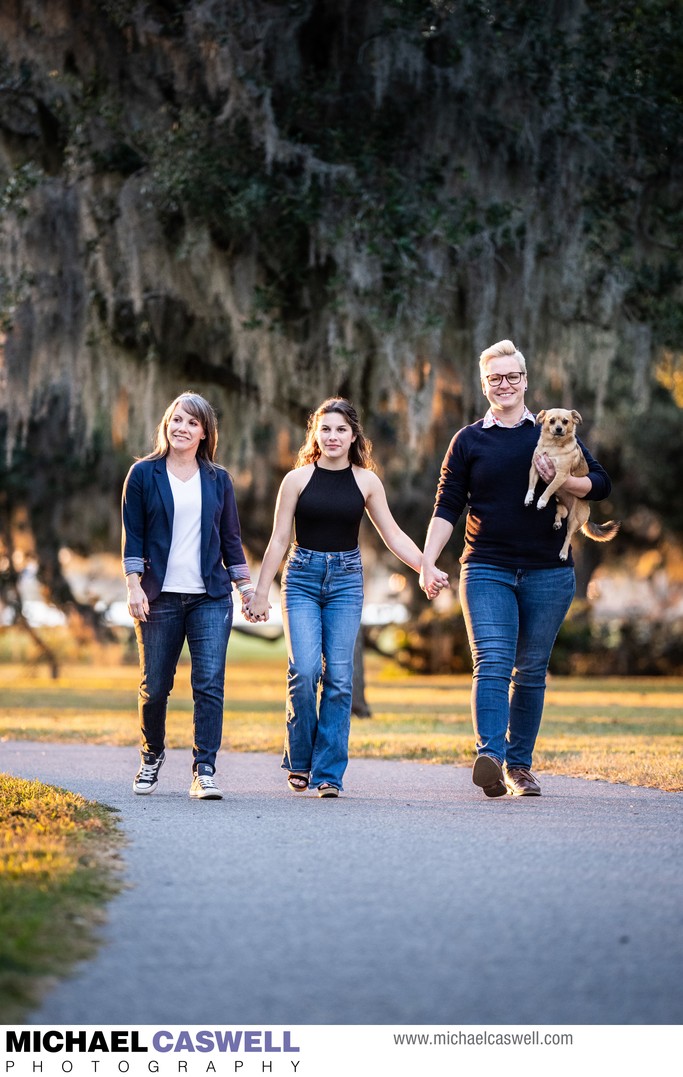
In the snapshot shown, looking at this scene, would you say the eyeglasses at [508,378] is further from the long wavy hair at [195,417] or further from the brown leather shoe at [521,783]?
the brown leather shoe at [521,783]

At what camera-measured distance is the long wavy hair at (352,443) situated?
24.0 ft

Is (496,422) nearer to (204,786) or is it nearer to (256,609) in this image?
(256,609)

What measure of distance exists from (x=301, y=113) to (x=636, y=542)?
56.1 ft

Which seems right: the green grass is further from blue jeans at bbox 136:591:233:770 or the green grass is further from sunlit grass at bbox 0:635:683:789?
blue jeans at bbox 136:591:233:770

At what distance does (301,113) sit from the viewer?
12.4 metres

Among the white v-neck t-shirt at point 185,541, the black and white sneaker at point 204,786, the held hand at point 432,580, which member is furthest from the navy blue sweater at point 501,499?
the black and white sneaker at point 204,786

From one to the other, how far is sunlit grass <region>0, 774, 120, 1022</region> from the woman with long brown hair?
45.4 inches

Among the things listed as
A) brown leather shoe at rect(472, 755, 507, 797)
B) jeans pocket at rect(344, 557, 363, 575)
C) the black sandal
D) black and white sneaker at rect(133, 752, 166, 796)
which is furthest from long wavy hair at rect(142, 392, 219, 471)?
brown leather shoe at rect(472, 755, 507, 797)

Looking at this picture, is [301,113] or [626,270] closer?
[301,113]

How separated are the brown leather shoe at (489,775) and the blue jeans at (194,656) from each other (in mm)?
1311

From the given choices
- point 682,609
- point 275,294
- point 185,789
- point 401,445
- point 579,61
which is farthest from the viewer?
point 682,609

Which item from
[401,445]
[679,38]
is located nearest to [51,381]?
[401,445]

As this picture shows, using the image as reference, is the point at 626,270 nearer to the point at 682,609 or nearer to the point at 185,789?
the point at 185,789

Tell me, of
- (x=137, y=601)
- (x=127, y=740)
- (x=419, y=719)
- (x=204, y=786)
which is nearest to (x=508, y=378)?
(x=137, y=601)
